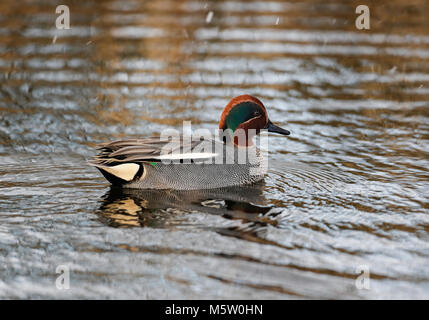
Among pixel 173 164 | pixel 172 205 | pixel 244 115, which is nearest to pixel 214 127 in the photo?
pixel 244 115

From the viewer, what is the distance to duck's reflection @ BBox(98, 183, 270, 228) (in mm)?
6242

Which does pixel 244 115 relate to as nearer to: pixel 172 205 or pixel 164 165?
pixel 164 165

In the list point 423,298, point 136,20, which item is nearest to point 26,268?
point 423,298

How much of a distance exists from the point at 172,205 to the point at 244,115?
56.9 inches

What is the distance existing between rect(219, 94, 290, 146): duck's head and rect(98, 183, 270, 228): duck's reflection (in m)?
0.69

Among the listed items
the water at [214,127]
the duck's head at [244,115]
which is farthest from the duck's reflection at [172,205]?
the duck's head at [244,115]

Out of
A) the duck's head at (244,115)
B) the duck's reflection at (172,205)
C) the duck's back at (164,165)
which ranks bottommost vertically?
the duck's reflection at (172,205)

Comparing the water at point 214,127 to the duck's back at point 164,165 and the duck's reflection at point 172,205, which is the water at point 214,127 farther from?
the duck's back at point 164,165

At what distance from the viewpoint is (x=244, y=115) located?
7500 millimetres

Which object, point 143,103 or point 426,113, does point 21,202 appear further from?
point 426,113

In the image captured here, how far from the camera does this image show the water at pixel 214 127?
17.1ft

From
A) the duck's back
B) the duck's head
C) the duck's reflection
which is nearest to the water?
the duck's reflection

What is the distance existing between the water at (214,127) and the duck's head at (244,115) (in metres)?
0.63

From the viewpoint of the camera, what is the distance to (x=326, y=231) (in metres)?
5.95
